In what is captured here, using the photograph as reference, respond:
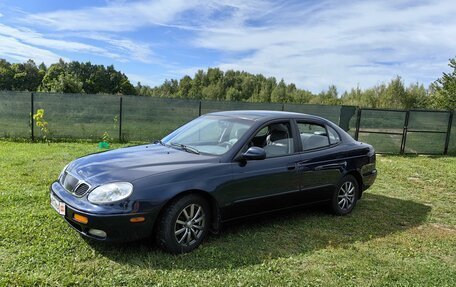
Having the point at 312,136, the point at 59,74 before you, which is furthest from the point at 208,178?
the point at 59,74

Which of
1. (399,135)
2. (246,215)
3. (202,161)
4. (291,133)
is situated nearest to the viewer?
(202,161)

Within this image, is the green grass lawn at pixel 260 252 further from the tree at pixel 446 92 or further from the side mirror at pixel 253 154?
the tree at pixel 446 92

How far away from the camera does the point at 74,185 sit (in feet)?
12.3

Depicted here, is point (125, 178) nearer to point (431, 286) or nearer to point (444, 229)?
point (431, 286)

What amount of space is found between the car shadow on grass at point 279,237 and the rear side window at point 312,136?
979 mm

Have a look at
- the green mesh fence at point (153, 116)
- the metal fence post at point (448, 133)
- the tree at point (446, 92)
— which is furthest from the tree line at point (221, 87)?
the green mesh fence at point (153, 116)

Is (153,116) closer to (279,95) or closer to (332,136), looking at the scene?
(332,136)

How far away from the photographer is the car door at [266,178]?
412 centimetres

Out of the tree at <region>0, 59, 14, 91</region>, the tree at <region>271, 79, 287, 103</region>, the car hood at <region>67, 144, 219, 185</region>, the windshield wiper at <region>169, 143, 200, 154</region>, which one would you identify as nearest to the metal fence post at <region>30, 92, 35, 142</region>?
the car hood at <region>67, 144, 219, 185</region>

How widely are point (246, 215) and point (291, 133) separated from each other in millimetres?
1282

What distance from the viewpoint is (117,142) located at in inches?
516

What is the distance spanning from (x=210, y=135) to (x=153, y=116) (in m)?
8.86

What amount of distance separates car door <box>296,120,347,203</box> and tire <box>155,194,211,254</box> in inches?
58.8

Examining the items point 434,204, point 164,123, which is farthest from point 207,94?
point 434,204
